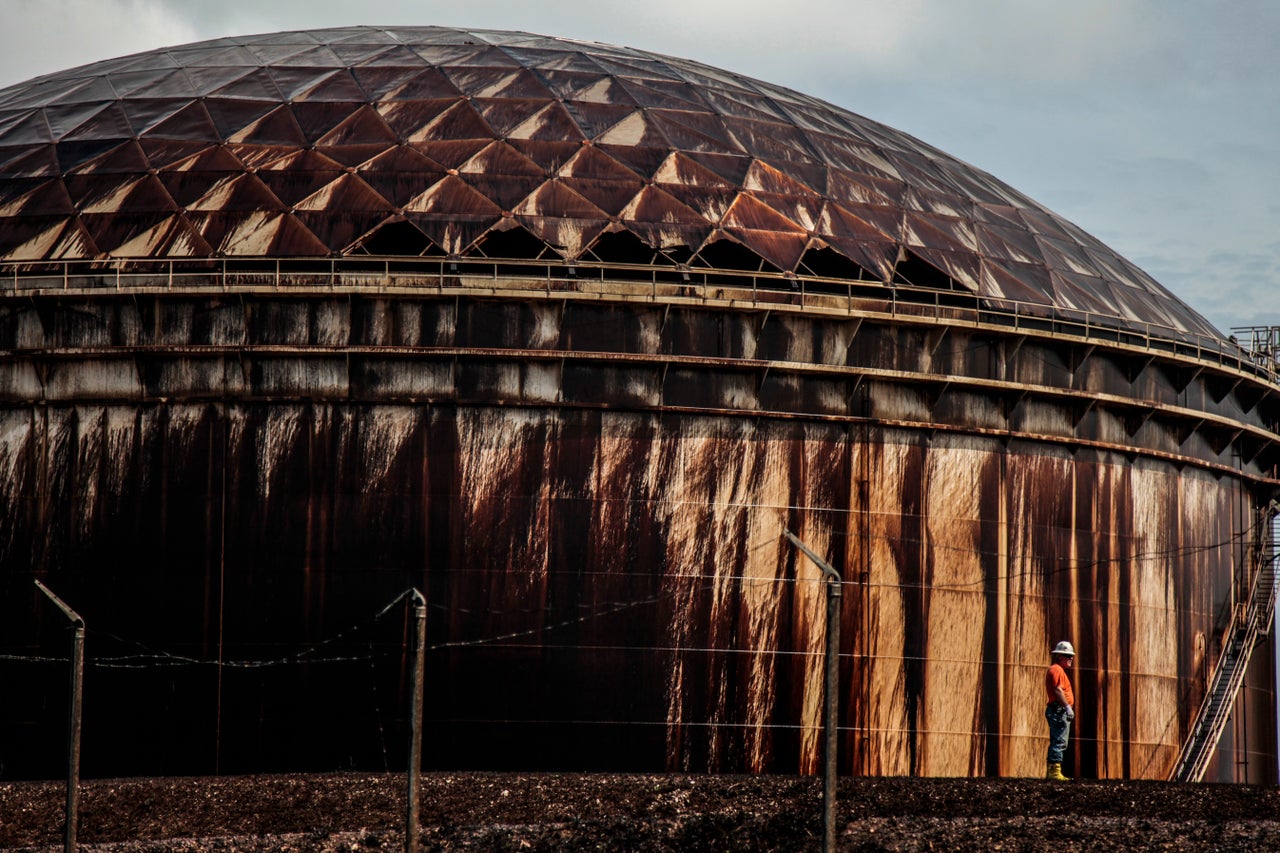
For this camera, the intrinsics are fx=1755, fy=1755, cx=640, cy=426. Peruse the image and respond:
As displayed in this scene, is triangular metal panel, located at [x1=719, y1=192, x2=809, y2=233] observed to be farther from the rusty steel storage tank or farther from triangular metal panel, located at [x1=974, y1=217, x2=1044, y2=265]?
triangular metal panel, located at [x1=974, y1=217, x2=1044, y2=265]

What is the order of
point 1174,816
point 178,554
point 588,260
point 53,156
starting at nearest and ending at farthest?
point 1174,816 → point 178,554 → point 588,260 → point 53,156

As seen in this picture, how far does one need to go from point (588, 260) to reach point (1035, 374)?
960 cm

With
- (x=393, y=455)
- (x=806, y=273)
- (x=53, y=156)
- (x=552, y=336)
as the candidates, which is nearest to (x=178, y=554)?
(x=393, y=455)

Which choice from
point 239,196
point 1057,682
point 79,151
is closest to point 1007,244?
point 1057,682

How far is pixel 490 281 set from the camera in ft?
109

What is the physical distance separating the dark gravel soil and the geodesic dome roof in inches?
442

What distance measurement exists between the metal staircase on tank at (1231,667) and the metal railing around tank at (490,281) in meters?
8.46

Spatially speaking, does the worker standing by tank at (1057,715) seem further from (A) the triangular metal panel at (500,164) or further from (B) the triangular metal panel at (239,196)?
(B) the triangular metal panel at (239,196)

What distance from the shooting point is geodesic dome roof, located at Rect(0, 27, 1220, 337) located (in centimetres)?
3500

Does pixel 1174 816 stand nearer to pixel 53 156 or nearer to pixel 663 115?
pixel 663 115

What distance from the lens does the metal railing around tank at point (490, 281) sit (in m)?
33.2

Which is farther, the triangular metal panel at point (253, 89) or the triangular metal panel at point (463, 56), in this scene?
the triangular metal panel at point (463, 56)

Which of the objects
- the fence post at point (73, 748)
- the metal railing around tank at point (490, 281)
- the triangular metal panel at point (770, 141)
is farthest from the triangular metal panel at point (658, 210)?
the fence post at point (73, 748)

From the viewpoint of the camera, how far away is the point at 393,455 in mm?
32281
